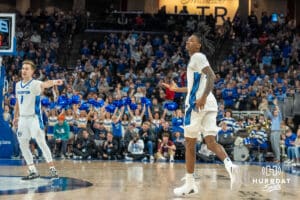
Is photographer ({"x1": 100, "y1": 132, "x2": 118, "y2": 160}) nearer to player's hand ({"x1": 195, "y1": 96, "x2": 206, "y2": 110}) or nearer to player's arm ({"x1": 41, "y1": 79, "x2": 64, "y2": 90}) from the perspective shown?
player's arm ({"x1": 41, "y1": 79, "x2": 64, "y2": 90})

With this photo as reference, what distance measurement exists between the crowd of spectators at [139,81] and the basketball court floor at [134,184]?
410cm

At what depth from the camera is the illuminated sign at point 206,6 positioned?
1241 inches

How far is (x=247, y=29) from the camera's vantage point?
27156 millimetres

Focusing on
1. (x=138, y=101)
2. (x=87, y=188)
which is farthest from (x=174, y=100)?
(x=87, y=188)

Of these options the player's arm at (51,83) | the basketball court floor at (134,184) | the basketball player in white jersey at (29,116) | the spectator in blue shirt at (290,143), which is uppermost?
the player's arm at (51,83)

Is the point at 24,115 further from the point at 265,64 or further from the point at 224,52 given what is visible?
the point at 224,52

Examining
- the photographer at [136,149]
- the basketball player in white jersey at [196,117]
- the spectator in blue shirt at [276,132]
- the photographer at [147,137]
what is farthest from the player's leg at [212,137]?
the spectator in blue shirt at [276,132]

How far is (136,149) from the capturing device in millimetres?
15992

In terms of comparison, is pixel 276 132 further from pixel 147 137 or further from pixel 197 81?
pixel 197 81

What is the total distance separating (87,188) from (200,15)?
73.4 ft

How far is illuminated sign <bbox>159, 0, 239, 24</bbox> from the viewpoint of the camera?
103 ft

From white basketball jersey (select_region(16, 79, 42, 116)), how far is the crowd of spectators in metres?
6.42

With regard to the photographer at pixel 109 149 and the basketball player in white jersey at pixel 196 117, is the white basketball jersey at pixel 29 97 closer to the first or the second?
the basketball player in white jersey at pixel 196 117

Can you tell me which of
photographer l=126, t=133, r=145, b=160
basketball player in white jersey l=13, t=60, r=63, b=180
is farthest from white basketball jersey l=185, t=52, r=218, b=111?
photographer l=126, t=133, r=145, b=160
